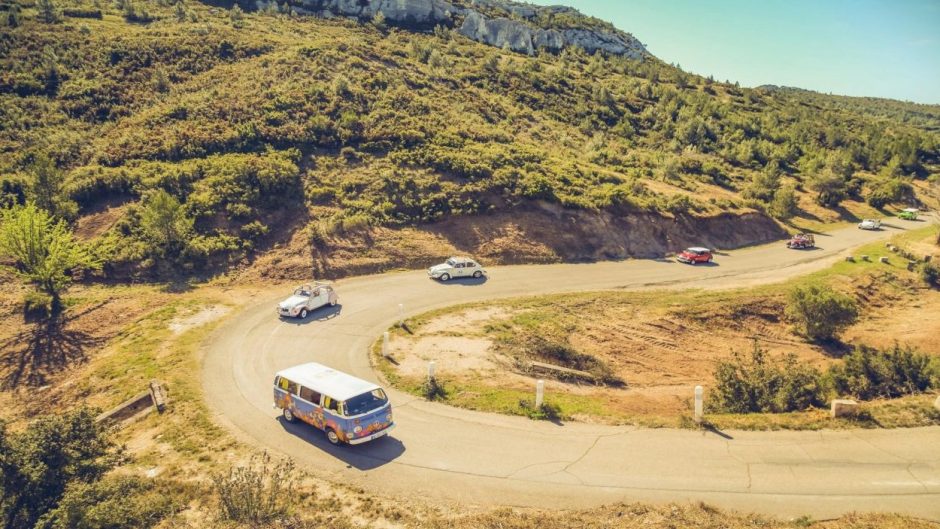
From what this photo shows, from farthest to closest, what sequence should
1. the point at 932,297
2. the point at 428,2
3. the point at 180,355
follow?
the point at 428,2 → the point at 932,297 → the point at 180,355

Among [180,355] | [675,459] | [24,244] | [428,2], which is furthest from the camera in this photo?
[428,2]

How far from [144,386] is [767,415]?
24.0 m

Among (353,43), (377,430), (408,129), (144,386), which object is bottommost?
(144,386)

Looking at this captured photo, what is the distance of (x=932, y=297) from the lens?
36.8 metres

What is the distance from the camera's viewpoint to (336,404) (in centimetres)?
1559

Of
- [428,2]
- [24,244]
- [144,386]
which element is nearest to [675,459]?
[144,386]

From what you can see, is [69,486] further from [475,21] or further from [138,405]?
[475,21]

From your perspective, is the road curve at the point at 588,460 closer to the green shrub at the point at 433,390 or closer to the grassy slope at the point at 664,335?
the green shrub at the point at 433,390

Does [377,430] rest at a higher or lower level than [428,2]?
lower

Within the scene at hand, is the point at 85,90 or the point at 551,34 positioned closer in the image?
the point at 85,90

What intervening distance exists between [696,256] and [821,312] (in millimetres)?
11762

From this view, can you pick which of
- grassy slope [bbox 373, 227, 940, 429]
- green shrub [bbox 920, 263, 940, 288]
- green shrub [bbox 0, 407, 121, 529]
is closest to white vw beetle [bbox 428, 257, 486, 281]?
grassy slope [bbox 373, 227, 940, 429]

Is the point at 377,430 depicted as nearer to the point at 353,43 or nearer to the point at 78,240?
the point at 78,240

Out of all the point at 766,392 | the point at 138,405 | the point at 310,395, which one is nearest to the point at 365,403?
the point at 310,395
